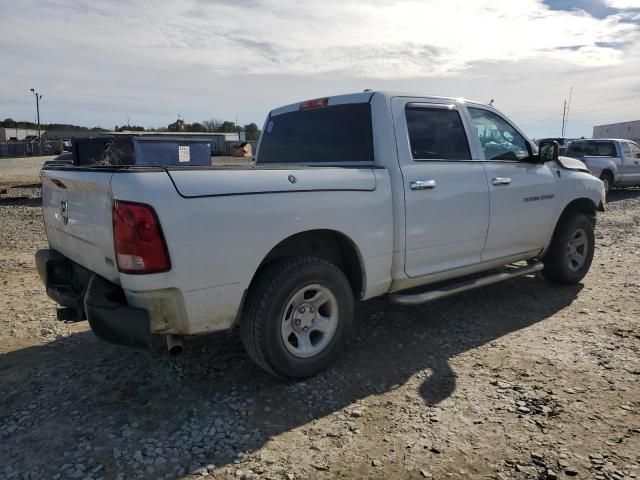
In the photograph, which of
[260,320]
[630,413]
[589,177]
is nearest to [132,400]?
[260,320]

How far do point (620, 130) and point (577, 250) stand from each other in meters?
70.9

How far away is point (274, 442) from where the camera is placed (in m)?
Answer: 2.89

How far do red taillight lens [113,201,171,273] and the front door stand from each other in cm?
302

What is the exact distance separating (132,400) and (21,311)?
89.5 inches

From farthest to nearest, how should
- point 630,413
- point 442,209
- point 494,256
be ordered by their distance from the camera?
point 494,256, point 442,209, point 630,413

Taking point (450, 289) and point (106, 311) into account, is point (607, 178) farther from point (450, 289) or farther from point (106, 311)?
point (106, 311)

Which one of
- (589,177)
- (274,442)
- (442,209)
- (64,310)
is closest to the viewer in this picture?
(274,442)

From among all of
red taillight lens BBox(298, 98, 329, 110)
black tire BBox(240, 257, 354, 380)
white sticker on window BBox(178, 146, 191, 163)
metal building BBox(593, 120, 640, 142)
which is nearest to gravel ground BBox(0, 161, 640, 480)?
black tire BBox(240, 257, 354, 380)

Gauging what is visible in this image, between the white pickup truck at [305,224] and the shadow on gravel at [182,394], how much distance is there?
0.31 metres

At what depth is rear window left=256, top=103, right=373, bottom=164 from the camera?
4.09 meters

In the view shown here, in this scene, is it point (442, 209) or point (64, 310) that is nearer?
point (64, 310)

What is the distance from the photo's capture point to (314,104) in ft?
14.9

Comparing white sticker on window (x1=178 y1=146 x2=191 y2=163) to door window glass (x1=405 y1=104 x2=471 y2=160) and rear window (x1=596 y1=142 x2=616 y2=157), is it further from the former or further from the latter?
rear window (x1=596 y1=142 x2=616 y2=157)

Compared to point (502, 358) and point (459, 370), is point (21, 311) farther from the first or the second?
point (502, 358)
